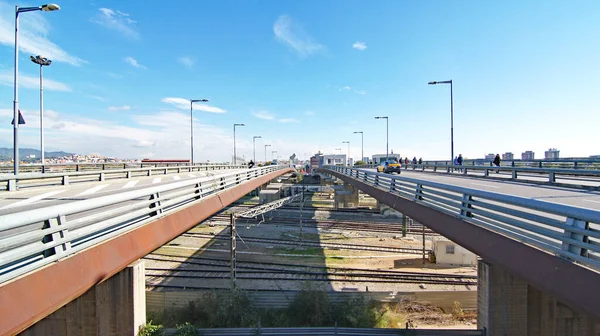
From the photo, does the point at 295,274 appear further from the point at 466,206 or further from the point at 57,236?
the point at 57,236

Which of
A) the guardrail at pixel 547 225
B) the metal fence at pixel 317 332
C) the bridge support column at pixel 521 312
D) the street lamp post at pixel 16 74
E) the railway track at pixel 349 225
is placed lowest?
the railway track at pixel 349 225

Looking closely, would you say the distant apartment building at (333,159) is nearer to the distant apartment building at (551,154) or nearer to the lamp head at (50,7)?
the distant apartment building at (551,154)

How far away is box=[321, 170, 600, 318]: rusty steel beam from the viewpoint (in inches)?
160

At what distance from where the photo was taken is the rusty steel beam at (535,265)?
4074 millimetres

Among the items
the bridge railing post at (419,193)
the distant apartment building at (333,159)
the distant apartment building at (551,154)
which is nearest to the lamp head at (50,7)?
the bridge railing post at (419,193)

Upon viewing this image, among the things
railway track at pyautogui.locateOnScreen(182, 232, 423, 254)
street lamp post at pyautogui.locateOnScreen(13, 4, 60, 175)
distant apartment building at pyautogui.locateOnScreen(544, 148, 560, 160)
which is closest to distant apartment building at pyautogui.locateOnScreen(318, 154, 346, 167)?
distant apartment building at pyautogui.locateOnScreen(544, 148, 560, 160)

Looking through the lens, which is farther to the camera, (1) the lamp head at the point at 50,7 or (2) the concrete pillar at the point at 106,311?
(1) the lamp head at the point at 50,7

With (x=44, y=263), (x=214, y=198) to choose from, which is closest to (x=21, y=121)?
(x=214, y=198)

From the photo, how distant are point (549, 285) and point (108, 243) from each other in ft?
23.9

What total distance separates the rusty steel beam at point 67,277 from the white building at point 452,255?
19208mm

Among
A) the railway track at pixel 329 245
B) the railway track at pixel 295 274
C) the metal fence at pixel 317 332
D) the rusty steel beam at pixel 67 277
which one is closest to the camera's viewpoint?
the rusty steel beam at pixel 67 277

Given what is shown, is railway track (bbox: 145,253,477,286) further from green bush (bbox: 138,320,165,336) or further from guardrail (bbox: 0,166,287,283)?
guardrail (bbox: 0,166,287,283)

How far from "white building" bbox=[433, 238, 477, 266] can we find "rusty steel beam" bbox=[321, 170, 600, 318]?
14.6m

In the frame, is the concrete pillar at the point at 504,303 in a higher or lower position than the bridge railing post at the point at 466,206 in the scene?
lower
